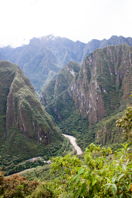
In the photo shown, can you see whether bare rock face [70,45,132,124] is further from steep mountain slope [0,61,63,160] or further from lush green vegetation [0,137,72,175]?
lush green vegetation [0,137,72,175]

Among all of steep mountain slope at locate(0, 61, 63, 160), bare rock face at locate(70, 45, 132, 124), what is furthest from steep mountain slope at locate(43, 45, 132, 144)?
steep mountain slope at locate(0, 61, 63, 160)

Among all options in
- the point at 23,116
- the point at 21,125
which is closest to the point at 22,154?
the point at 21,125

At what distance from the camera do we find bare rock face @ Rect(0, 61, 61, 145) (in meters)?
96.6

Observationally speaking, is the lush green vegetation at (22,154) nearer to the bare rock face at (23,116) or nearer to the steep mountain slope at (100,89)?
the bare rock face at (23,116)

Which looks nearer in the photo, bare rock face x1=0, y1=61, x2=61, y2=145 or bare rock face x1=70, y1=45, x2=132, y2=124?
bare rock face x1=0, y1=61, x2=61, y2=145

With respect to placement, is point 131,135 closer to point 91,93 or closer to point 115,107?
point 115,107

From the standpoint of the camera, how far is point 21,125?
9769 cm

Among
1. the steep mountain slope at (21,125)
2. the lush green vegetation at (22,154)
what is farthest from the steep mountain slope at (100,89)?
the steep mountain slope at (21,125)

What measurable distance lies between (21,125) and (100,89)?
61.4 meters

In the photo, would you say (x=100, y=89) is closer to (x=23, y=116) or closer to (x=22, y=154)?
(x=23, y=116)

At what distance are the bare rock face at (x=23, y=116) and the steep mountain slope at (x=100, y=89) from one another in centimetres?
3455

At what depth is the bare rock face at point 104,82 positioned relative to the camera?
122812mm

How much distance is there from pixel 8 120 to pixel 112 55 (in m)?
97.8

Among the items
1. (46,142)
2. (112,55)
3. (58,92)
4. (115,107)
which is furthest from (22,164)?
(58,92)
